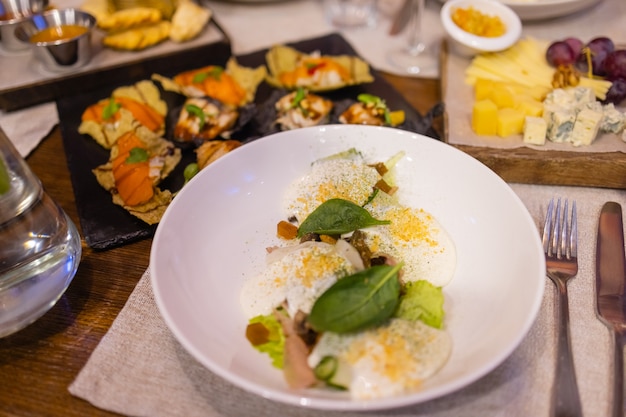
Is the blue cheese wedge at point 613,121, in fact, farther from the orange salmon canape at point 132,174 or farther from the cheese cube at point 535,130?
the orange salmon canape at point 132,174

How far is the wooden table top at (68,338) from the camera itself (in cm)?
125

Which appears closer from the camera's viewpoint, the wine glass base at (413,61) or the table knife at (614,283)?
the table knife at (614,283)

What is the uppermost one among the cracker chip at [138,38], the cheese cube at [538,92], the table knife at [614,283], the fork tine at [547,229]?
the cracker chip at [138,38]

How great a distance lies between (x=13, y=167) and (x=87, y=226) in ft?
0.97

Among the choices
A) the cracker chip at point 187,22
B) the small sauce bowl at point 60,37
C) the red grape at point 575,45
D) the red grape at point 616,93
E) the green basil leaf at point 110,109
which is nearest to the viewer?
the red grape at point 616,93

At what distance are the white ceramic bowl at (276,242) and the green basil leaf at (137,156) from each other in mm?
449

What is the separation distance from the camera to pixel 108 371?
4.24 ft

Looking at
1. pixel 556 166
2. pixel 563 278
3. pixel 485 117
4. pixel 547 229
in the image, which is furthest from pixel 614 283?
pixel 485 117

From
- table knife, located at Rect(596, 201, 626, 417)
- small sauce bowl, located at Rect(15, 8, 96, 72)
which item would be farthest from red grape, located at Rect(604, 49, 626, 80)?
small sauce bowl, located at Rect(15, 8, 96, 72)

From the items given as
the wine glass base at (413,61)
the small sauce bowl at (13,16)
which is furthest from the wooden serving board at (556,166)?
the small sauce bowl at (13,16)

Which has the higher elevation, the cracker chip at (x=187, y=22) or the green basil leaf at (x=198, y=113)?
the cracker chip at (x=187, y=22)

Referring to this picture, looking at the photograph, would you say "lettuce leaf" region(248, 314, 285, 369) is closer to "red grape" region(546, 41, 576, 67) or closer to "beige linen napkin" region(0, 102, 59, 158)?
"beige linen napkin" region(0, 102, 59, 158)

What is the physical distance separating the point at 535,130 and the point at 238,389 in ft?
4.45

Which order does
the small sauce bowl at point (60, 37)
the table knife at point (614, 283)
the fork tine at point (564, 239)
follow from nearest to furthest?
1. the table knife at point (614, 283)
2. the fork tine at point (564, 239)
3. the small sauce bowl at point (60, 37)
